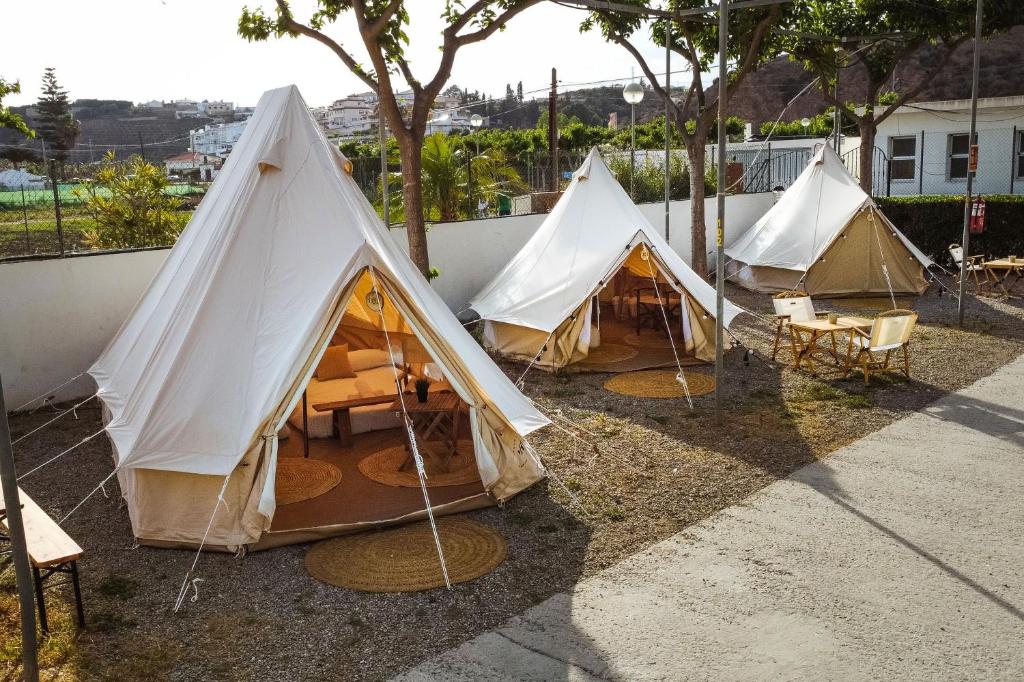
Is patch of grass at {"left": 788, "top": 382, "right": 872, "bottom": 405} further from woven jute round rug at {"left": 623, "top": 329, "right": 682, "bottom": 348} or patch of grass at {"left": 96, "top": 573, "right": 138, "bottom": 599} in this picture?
patch of grass at {"left": 96, "top": 573, "right": 138, "bottom": 599}

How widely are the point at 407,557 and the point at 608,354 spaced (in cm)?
613

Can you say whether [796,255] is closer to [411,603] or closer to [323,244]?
[323,244]

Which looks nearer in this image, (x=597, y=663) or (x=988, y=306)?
(x=597, y=663)

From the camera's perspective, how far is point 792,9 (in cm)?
1348

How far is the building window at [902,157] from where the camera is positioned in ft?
71.4

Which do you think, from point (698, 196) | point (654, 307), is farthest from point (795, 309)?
point (698, 196)

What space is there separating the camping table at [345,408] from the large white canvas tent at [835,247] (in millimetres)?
9227

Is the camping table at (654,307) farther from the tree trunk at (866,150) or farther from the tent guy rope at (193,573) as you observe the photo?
the tent guy rope at (193,573)

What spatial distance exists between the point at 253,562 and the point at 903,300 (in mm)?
12070

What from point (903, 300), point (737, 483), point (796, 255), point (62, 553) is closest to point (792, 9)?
point (796, 255)

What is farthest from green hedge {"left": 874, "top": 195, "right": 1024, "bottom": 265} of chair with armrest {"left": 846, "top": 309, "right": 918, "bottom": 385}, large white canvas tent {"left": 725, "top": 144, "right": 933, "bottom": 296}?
chair with armrest {"left": 846, "top": 309, "right": 918, "bottom": 385}

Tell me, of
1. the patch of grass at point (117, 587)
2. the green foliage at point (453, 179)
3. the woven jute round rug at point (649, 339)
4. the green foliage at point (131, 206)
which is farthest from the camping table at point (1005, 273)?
the patch of grass at point (117, 587)

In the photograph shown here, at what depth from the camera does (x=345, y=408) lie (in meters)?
8.03

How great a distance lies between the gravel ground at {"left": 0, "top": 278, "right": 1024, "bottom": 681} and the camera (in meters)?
4.73
